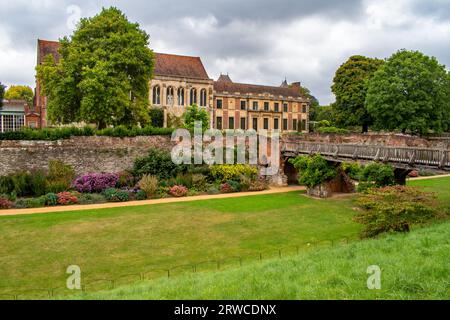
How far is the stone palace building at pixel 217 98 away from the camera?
5081cm

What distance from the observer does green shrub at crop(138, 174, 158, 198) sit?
27.8 m

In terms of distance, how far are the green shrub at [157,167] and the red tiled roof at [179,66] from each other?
2270 cm

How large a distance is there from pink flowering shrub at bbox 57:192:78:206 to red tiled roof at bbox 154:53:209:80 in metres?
28.7

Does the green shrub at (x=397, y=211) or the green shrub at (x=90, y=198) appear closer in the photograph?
the green shrub at (x=397, y=211)

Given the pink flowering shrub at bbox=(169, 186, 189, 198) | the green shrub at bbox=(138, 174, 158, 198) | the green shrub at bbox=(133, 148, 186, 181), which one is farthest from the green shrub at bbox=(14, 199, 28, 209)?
the pink flowering shrub at bbox=(169, 186, 189, 198)

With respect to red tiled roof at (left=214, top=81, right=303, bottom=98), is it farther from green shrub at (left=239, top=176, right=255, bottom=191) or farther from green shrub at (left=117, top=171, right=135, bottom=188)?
green shrub at (left=117, top=171, right=135, bottom=188)

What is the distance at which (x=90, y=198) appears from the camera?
26359 mm

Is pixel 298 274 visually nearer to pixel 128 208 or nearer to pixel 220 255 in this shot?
pixel 220 255

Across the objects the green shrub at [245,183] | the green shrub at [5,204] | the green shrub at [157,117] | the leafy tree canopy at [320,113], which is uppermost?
the leafy tree canopy at [320,113]

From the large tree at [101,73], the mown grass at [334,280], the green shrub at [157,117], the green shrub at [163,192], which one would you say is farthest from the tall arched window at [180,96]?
the mown grass at [334,280]

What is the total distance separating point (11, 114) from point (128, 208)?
1202 inches

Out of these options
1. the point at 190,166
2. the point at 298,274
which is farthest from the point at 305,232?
the point at 190,166

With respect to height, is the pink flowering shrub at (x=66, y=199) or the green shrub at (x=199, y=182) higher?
the green shrub at (x=199, y=182)

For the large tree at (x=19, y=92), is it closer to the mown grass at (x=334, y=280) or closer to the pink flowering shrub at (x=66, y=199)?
the pink flowering shrub at (x=66, y=199)
